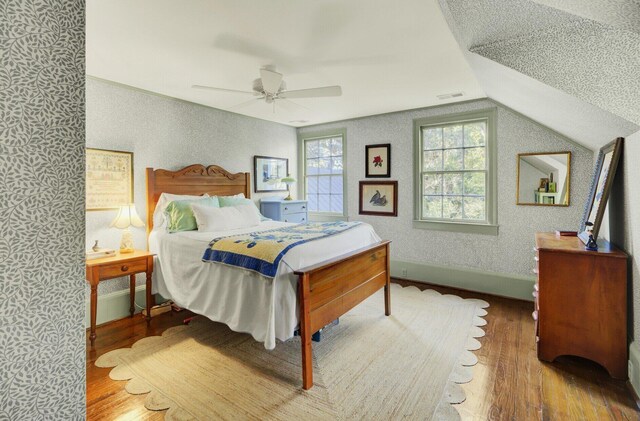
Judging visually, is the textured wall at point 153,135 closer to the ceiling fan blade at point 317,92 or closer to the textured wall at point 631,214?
the ceiling fan blade at point 317,92

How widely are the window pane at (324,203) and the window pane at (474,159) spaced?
7.43ft

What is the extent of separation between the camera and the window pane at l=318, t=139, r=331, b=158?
5723 millimetres

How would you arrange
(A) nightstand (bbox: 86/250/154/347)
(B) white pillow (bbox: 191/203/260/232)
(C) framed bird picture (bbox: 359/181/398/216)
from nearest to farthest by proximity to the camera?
(A) nightstand (bbox: 86/250/154/347), (B) white pillow (bbox: 191/203/260/232), (C) framed bird picture (bbox: 359/181/398/216)

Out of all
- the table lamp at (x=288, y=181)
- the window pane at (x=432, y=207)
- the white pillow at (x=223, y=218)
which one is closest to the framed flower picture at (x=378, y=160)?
the window pane at (x=432, y=207)

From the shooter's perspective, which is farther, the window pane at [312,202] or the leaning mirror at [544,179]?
the window pane at [312,202]

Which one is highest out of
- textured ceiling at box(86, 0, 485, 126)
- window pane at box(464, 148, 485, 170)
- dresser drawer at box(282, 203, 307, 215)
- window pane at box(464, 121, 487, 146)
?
textured ceiling at box(86, 0, 485, 126)

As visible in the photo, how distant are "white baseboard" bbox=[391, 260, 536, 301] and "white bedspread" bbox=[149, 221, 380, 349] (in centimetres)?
137

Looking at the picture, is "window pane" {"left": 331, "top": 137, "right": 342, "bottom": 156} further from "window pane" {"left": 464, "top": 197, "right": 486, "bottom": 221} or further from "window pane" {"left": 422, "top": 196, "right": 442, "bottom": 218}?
"window pane" {"left": 464, "top": 197, "right": 486, "bottom": 221}

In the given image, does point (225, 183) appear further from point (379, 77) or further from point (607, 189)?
point (607, 189)

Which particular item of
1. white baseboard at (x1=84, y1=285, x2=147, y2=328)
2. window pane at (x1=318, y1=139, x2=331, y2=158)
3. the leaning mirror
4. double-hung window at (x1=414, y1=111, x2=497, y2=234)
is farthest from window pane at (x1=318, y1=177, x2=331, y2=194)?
white baseboard at (x1=84, y1=285, x2=147, y2=328)

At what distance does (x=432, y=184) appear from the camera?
473 centimetres

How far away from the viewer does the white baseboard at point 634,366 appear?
2.11 meters

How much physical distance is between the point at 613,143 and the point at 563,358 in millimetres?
1709

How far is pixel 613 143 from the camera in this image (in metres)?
2.58
